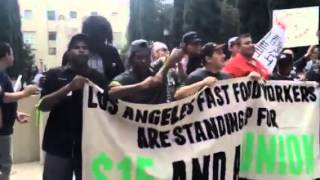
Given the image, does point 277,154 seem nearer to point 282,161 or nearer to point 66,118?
point 282,161

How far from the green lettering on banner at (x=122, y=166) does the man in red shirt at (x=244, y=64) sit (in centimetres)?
164

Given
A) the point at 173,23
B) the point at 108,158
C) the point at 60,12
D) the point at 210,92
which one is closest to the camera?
the point at 108,158

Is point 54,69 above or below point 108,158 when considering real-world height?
above

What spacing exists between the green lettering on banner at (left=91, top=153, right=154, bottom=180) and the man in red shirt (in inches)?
64.4

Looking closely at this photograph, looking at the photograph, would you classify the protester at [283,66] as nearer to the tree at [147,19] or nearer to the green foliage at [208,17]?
the green foliage at [208,17]

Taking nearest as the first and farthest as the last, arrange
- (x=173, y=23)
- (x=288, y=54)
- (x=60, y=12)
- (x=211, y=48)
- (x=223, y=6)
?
1. (x=211, y=48)
2. (x=288, y=54)
3. (x=223, y=6)
4. (x=173, y=23)
5. (x=60, y=12)

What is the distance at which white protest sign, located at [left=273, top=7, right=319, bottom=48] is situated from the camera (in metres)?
7.69

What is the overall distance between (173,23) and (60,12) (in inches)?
1752

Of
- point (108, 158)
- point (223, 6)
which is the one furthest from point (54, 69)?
point (223, 6)

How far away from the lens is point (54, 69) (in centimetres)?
487

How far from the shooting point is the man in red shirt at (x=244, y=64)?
6.14 metres

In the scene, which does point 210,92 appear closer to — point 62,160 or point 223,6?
point 62,160

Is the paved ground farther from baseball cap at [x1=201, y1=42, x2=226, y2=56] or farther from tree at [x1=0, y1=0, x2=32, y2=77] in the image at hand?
tree at [x1=0, y1=0, x2=32, y2=77]

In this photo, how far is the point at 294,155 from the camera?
5.50 m
